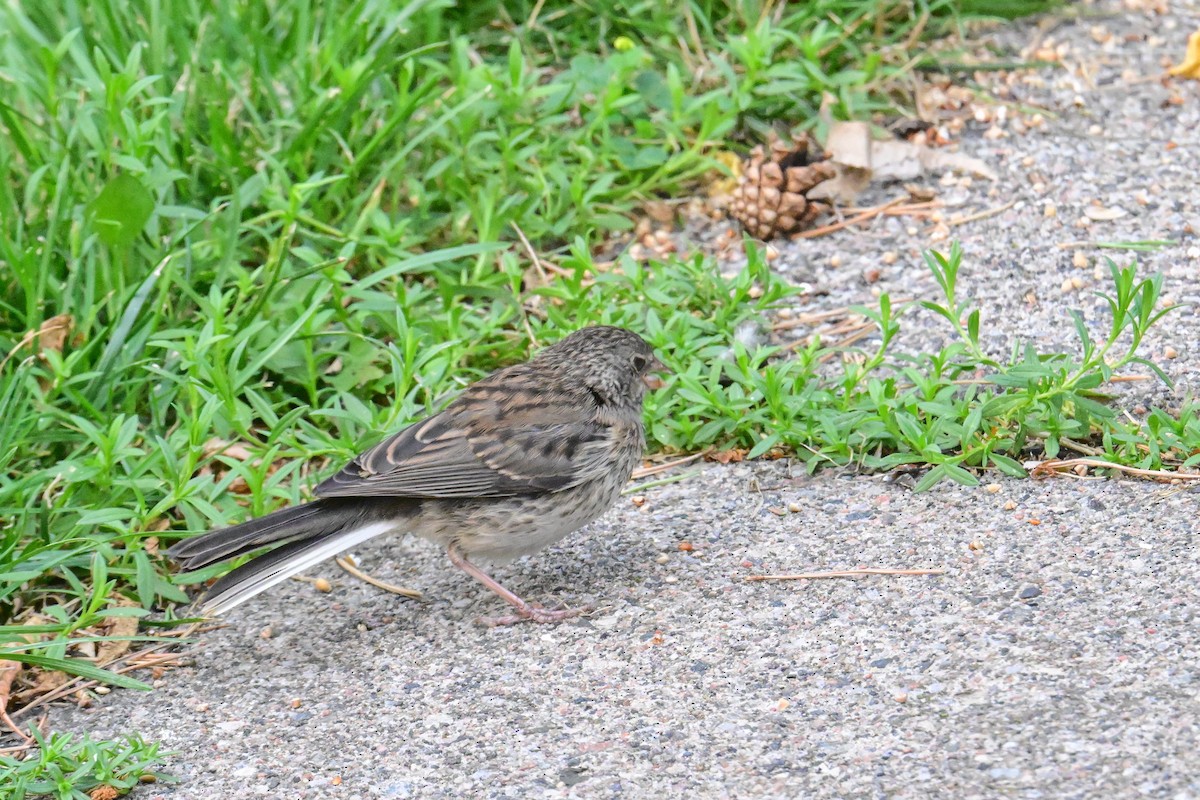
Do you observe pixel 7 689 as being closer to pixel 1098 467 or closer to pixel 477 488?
pixel 477 488

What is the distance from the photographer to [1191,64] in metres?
7.06

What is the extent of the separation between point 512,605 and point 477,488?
40cm

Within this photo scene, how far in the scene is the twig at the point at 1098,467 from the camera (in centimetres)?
466

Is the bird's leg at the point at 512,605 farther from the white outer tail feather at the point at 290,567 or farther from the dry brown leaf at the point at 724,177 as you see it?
the dry brown leaf at the point at 724,177

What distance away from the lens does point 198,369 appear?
523cm

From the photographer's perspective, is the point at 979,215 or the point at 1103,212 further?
the point at 979,215

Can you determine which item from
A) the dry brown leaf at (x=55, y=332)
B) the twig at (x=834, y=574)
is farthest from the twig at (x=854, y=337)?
the dry brown leaf at (x=55, y=332)

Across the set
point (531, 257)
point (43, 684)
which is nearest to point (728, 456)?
point (531, 257)

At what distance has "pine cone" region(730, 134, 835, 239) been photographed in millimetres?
6453

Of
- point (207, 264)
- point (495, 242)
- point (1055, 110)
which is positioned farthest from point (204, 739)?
point (1055, 110)

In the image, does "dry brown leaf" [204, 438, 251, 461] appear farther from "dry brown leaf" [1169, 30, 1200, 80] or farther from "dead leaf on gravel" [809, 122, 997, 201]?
"dry brown leaf" [1169, 30, 1200, 80]

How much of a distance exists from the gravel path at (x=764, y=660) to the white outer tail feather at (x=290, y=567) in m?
0.21

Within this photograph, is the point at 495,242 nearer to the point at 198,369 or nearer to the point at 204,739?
the point at 198,369

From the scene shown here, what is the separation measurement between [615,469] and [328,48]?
117 inches
